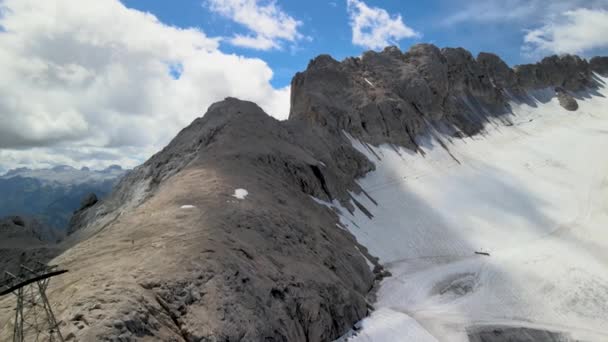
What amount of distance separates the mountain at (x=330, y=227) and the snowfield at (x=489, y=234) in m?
0.23

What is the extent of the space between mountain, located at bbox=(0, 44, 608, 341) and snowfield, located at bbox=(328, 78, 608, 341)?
234 mm

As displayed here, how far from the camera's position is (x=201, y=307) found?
666 inches

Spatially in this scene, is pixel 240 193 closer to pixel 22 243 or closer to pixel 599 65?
pixel 22 243

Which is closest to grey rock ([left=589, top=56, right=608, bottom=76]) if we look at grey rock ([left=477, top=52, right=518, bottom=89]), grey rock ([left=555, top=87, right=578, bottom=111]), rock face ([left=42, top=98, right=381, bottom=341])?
grey rock ([left=555, top=87, right=578, bottom=111])

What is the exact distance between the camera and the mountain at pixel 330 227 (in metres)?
17.3

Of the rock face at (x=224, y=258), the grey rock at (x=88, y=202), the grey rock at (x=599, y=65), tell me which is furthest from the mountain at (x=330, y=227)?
the grey rock at (x=599, y=65)

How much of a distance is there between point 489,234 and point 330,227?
2038 centimetres

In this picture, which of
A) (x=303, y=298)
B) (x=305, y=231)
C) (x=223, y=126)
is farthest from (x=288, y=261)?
(x=223, y=126)

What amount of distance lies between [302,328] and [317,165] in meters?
27.4

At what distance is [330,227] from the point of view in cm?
3712

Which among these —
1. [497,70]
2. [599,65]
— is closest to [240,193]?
[497,70]

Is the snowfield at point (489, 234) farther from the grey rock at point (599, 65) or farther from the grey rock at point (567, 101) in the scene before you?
the grey rock at point (599, 65)

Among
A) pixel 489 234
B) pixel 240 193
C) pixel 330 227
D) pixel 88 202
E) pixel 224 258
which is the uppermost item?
pixel 88 202

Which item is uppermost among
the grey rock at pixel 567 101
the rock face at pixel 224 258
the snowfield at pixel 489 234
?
the grey rock at pixel 567 101
